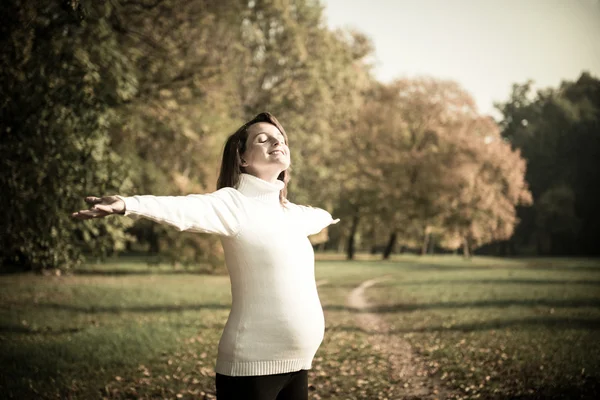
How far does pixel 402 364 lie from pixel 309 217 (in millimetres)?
5018

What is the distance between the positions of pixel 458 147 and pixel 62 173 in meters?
26.9

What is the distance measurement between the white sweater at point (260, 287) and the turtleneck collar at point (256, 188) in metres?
0.03

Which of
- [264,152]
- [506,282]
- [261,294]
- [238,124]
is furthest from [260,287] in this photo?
[506,282]

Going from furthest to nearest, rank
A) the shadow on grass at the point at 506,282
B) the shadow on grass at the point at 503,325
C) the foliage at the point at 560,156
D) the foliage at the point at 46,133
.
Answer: the foliage at the point at 560,156 < the shadow on grass at the point at 506,282 < the shadow on grass at the point at 503,325 < the foliage at the point at 46,133

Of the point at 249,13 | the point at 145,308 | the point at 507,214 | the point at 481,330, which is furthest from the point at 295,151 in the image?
the point at 507,214

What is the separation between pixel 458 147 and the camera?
29734 millimetres

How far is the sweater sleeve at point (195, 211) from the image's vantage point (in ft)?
6.43

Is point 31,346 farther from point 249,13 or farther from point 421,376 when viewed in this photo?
point 249,13

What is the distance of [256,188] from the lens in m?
2.48

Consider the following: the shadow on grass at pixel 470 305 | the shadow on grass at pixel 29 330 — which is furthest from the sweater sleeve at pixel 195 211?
the shadow on grass at pixel 470 305

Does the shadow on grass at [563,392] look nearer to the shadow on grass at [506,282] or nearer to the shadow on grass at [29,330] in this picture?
the shadow on grass at [29,330]

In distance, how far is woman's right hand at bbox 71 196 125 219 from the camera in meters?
1.85

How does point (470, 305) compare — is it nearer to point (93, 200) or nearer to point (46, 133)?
point (46, 133)

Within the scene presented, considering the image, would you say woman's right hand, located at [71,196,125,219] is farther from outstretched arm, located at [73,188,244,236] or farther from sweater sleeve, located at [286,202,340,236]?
sweater sleeve, located at [286,202,340,236]
